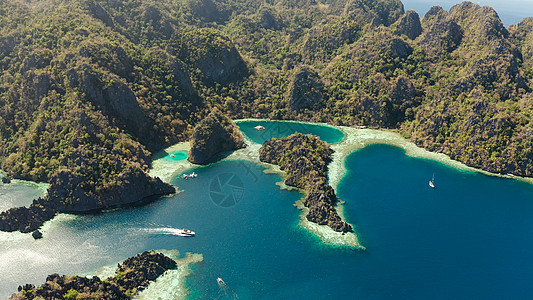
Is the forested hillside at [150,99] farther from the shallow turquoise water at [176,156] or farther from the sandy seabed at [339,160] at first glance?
the shallow turquoise water at [176,156]

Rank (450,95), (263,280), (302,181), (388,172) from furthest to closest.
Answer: (450,95) → (388,172) → (302,181) → (263,280)

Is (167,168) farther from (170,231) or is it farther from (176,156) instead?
(170,231)

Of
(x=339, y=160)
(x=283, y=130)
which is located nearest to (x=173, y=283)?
(x=339, y=160)

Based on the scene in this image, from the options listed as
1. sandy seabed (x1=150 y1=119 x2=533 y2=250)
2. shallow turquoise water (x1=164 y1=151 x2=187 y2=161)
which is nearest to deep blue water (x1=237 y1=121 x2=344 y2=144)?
sandy seabed (x1=150 y1=119 x2=533 y2=250)

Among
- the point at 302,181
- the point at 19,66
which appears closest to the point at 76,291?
the point at 302,181

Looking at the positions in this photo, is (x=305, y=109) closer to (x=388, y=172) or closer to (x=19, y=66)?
(x=388, y=172)

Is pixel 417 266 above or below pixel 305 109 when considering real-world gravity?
below

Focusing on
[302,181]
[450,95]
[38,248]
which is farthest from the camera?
[450,95]
